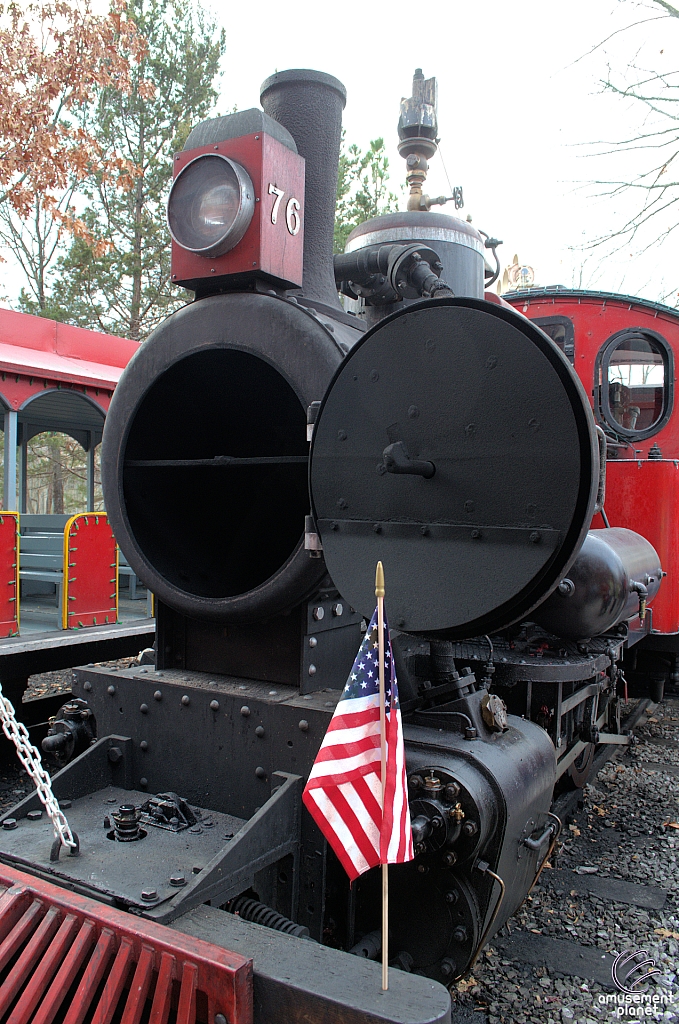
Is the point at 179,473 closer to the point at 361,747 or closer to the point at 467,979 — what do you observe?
the point at 361,747

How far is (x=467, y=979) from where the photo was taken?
265 centimetres

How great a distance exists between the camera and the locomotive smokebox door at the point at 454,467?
1.86 m

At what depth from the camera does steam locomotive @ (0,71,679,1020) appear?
76.2 inches

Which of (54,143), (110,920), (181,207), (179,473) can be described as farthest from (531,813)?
(54,143)

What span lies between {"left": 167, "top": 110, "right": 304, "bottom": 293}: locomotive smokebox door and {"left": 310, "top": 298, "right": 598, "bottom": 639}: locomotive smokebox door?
0.61 m

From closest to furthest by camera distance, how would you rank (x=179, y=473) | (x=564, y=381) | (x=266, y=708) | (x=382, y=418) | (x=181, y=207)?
(x=564, y=381), (x=382, y=418), (x=266, y=708), (x=181, y=207), (x=179, y=473)

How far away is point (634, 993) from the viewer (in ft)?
8.42

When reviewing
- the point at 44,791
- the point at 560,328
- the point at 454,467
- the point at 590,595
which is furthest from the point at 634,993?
the point at 560,328

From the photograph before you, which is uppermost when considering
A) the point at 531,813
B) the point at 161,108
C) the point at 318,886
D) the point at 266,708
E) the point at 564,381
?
the point at 161,108

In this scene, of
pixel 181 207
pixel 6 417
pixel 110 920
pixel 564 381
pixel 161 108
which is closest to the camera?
pixel 110 920

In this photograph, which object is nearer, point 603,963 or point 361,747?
point 361,747

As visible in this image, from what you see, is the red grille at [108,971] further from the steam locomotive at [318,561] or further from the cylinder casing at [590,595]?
the cylinder casing at [590,595]

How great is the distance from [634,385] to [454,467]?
3.98 metres

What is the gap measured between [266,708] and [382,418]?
3.05 ft
